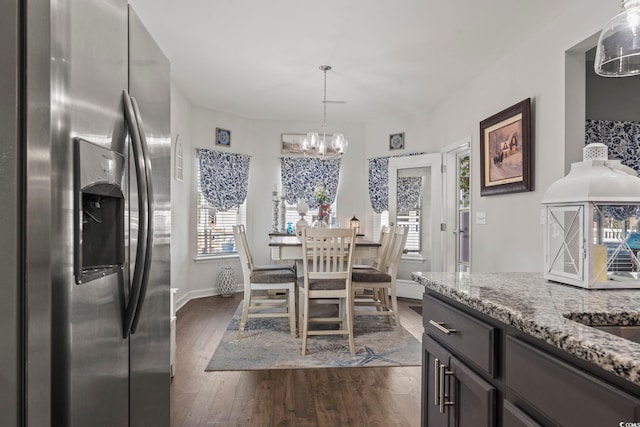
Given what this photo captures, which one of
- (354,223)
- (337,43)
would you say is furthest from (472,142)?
(354,223)

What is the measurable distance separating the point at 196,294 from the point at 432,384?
4703 millimetres

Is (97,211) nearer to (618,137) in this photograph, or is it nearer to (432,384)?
(432,384)

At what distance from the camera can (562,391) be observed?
757 mm

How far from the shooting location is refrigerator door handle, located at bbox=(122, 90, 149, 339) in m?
1.10

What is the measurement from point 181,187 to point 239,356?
103 inches

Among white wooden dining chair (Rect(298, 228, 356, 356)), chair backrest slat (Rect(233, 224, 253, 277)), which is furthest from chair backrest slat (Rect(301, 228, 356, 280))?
Result: chair backrest slat (Rect(233, 224, 253, 277))

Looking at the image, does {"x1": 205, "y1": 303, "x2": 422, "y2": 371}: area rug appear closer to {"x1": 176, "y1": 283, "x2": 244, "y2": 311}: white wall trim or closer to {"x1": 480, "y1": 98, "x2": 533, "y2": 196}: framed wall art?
{"x1": 176, "y1": 283, "x2": 244, "y2": 311}: white wall trim

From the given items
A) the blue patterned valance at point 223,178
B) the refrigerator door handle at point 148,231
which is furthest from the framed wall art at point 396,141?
the refrigerator door handle at point 148,231

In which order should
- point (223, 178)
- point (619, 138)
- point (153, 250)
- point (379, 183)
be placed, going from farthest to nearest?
point (379, 183) < point (223, 178) < point (619, 138) < point (153, 250)

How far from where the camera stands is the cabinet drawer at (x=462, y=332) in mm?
1043

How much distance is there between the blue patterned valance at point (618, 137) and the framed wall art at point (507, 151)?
1.42 ft

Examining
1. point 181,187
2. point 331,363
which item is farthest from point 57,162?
point 181,187

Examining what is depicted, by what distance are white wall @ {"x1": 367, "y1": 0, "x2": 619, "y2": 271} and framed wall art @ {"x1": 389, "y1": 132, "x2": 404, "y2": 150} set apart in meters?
1.11

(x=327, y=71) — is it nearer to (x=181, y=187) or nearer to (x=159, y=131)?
(x=181, y=187)
